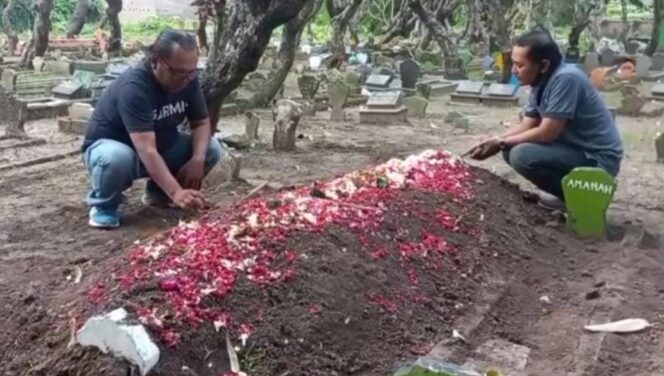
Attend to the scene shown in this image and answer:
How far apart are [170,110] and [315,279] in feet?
6.91

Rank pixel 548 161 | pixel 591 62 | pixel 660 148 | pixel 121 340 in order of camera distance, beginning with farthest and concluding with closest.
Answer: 1. pixel 591 62
2. pixel 660 148
3. pixel 548 161
4. pixel 121 340

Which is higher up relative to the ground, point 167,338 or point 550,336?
point 167,338

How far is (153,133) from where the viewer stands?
5.43 m

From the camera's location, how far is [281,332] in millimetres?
3656

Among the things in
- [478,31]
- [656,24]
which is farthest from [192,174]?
[656,24]

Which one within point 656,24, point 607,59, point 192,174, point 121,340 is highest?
point 121,340

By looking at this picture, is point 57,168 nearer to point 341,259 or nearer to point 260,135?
point 260,135

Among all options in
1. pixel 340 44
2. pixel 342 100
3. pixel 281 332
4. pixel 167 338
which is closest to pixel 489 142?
pixel 281 332

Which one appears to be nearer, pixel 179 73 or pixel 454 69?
pixel 179 73

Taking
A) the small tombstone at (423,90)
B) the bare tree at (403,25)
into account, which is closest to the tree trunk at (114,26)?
the bare tree at (403,25)

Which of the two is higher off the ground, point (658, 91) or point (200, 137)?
point (200, 137)

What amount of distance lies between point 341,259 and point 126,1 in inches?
Result: 2241

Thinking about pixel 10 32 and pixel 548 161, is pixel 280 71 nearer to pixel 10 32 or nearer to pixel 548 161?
pixel 548 161

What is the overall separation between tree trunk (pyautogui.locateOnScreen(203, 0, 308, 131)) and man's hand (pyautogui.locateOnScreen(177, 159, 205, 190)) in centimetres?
288
